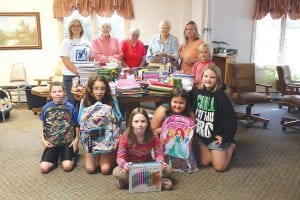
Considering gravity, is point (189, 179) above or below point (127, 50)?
below

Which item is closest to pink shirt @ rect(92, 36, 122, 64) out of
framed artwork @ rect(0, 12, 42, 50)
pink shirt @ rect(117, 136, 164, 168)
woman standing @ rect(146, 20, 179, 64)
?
woman standing @ rect(146, 20, 179, 64)

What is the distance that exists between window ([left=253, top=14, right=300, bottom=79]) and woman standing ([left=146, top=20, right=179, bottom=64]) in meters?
2.95

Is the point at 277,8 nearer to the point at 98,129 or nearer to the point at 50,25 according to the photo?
the point at 50,25

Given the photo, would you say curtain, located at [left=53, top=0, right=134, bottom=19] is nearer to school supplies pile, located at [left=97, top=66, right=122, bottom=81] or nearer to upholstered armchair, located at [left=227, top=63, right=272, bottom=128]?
upholstered armchair, located at [left=227, top=63, right=272, bottom=128]

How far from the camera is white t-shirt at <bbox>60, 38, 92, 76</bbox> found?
336 cm

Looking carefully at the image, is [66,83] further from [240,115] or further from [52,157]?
[240,115]

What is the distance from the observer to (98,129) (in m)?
2.60

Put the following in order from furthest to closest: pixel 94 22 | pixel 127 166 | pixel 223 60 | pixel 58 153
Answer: pixel 94 22 → pixel 223 60 → pixel 58 153 → pixel 127 166

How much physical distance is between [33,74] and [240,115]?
3.64 metres

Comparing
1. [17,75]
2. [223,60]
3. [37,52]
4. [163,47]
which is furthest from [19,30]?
[223,60]

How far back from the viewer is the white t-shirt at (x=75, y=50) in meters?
3.36

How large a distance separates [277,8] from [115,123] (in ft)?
14.7

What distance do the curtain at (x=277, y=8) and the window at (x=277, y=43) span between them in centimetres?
15

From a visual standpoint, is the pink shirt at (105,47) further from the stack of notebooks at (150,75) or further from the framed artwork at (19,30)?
the framed artwork at (19,30)
